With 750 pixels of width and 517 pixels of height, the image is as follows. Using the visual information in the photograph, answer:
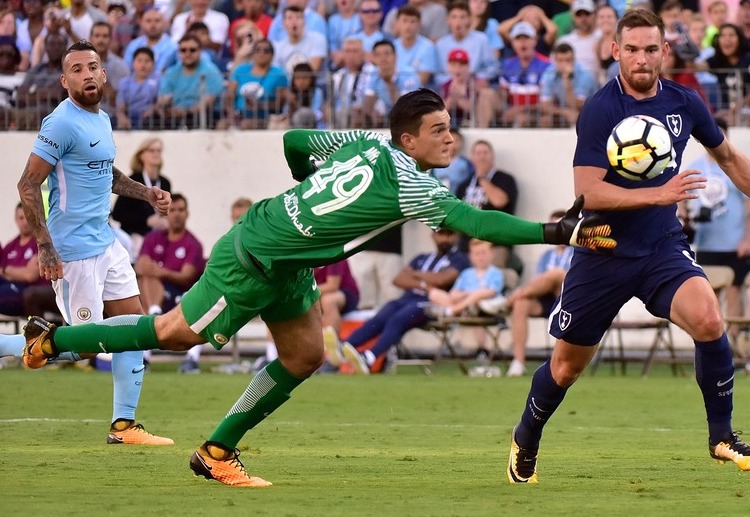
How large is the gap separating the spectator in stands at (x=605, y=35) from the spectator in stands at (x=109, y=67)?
6.56m

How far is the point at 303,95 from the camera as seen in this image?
758 inches

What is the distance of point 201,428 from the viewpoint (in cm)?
1122

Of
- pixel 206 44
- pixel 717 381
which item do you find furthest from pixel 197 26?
pixel 717 381

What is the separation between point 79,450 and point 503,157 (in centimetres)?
1075

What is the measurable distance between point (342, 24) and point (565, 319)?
13694 millimetres

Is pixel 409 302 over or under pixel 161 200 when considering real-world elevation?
under

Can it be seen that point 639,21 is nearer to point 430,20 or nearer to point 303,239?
point 303,239

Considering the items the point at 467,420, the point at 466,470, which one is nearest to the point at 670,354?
the point at 467,420

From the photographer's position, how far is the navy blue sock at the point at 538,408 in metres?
7.89

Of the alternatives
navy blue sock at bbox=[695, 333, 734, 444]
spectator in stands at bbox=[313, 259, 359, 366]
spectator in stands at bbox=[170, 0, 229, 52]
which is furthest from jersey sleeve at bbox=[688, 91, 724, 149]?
spectator in stands at bbox=[170, 0, 229, 52]

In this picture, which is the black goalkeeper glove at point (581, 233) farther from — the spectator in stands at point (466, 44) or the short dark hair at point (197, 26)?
the short dark hair at point (197, 26)

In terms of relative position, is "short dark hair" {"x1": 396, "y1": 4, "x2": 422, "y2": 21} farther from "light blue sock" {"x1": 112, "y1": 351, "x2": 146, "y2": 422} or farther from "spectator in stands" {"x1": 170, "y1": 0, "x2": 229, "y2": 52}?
"light blue sock" {"x1": 112, "y1": 351, "x2": 146, "y2": 422}

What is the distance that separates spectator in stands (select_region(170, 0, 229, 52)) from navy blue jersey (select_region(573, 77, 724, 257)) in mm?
14581

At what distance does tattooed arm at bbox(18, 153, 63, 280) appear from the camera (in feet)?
31.6
